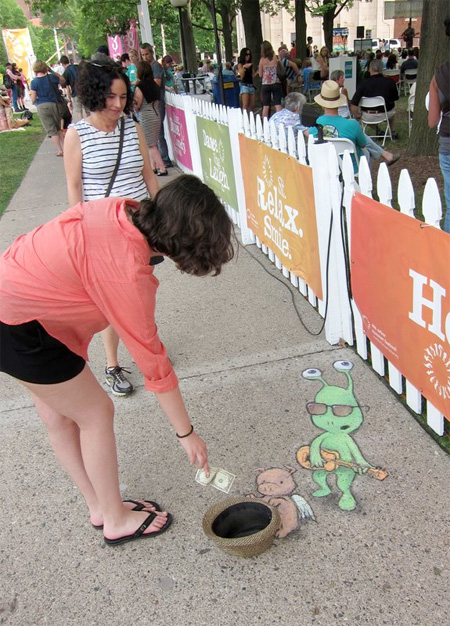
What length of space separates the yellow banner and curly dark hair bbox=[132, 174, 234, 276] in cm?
3462

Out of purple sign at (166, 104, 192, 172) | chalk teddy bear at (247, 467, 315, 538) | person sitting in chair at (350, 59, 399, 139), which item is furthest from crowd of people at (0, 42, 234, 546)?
person sitting in chair at (350, 59, 399, 139)

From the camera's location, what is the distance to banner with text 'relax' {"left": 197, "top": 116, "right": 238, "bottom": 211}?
17.4ft

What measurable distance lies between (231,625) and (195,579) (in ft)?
0.78

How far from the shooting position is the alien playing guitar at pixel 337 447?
2.41 meters

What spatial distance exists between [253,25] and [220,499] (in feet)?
55.0

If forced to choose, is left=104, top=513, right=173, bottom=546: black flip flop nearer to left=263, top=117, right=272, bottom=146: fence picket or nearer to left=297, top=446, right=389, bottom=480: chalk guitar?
left=297, top=446, right=389, bottom=480: chalk guitar

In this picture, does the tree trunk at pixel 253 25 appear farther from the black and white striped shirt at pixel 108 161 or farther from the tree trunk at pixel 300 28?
the black and white striped shirt at pixel 108 161

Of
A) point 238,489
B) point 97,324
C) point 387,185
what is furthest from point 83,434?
point 387,185

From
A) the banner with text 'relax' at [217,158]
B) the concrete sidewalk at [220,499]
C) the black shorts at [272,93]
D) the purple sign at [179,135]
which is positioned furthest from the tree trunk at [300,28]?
the concrete sidewalk at [220,499]

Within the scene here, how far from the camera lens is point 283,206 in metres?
3.91

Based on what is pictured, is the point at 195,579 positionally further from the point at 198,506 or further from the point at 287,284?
the point at 287,284

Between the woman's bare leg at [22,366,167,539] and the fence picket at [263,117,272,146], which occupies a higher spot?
the fence picket at [263,117,272,146]

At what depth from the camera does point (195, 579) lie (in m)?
2.05

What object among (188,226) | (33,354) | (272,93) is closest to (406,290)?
(188,226)
